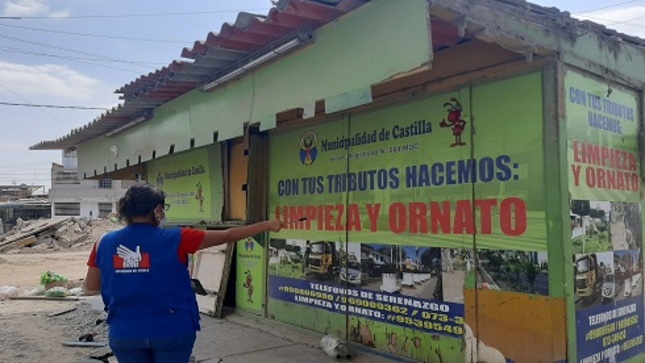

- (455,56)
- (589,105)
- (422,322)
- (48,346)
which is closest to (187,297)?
(422,322)

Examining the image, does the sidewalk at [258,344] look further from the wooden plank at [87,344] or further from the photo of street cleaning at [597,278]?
the photo of street cleaning at [597,278]

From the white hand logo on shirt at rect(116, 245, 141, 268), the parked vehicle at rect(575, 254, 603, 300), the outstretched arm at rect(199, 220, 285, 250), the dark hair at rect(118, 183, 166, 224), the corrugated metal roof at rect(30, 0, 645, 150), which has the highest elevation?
the corrugated metal roof at rect(30, 0, 645, 150)

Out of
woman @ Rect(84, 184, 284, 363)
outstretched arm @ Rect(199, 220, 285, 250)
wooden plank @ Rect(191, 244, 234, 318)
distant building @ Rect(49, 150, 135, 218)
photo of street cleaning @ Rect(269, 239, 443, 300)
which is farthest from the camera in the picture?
distant building @ Rect(49, 150, 135, 218)

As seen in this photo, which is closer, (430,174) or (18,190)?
(430,174)

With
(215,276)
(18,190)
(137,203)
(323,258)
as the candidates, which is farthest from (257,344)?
(18,190)

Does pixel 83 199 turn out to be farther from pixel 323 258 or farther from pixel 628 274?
pixel 628 274

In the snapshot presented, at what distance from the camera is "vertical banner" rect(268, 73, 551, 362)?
4.13 meters

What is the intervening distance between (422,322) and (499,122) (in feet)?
6.56

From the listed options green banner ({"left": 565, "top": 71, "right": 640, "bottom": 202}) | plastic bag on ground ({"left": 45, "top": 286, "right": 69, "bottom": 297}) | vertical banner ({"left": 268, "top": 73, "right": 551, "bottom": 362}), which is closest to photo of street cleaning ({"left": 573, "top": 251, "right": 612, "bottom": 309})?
vertical banner ({"left": 268, "top": 73, "right": 551, "bottom": 362})

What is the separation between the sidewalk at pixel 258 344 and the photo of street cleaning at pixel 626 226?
7.89ft

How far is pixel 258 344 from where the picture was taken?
238 inches

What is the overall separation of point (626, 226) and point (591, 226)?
70 cm

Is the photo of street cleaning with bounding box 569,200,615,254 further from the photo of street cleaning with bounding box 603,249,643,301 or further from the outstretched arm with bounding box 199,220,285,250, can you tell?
the outstretched arm with bounding box 199,220,285,250

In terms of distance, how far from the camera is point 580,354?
3.98 m
